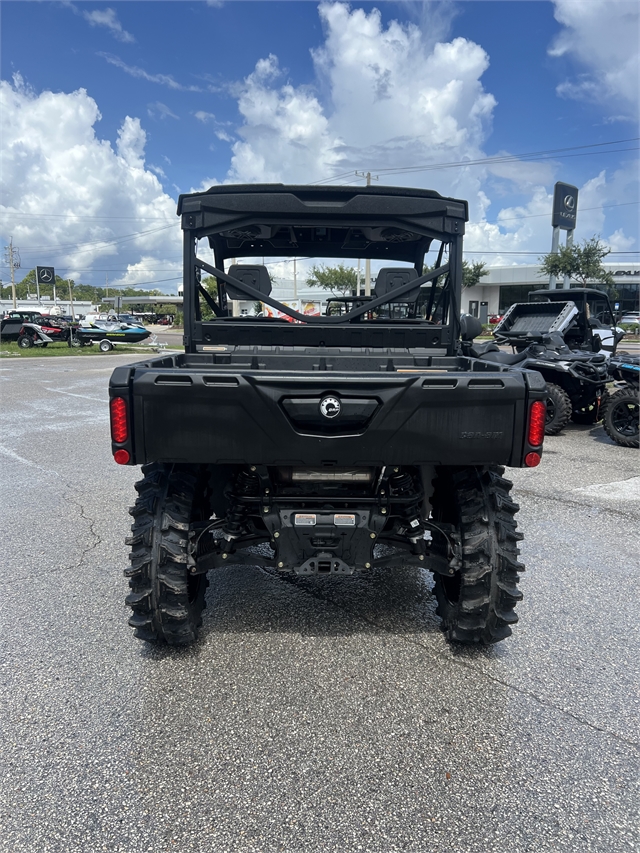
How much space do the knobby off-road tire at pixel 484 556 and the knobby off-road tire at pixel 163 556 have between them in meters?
1.36

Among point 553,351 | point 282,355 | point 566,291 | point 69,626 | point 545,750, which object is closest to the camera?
point 545,750

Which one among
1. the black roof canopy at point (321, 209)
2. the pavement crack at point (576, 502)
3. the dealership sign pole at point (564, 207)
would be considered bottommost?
the pavement crack at point (576, 502)

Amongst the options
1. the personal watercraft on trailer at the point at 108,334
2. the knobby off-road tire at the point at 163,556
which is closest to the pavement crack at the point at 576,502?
the knobby off-road tire at the point at 163,556

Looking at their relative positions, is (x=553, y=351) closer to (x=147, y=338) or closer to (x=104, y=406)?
(x=104, y=406)

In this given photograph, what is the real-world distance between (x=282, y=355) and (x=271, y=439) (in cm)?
126

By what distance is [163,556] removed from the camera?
9.89 feet

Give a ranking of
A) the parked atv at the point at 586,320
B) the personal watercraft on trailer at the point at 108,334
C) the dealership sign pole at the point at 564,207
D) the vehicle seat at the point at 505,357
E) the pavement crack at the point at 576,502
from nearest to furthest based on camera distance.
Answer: the pavement crack at the point at 576,502 < the vehicle seat at the point at 505,357 < the parked atv at the point at 586,320 < the dealership sign pole at the point at 564,207 < the personal watercraft on trailer at the point at 108,334

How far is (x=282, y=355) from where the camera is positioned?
3.91 metres

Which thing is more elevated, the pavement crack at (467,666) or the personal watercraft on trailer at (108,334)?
the personal watercraft on trailer at (108,334)

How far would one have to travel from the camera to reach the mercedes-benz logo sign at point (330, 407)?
8.96 ft

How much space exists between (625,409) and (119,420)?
7986 millimetres

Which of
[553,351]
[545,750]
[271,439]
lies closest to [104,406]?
[553,351]

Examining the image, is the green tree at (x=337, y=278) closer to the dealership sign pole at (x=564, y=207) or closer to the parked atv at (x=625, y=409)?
the dealership sign pole at (x=564, y=207)

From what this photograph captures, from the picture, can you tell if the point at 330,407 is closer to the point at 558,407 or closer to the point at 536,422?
the point at 536,422
